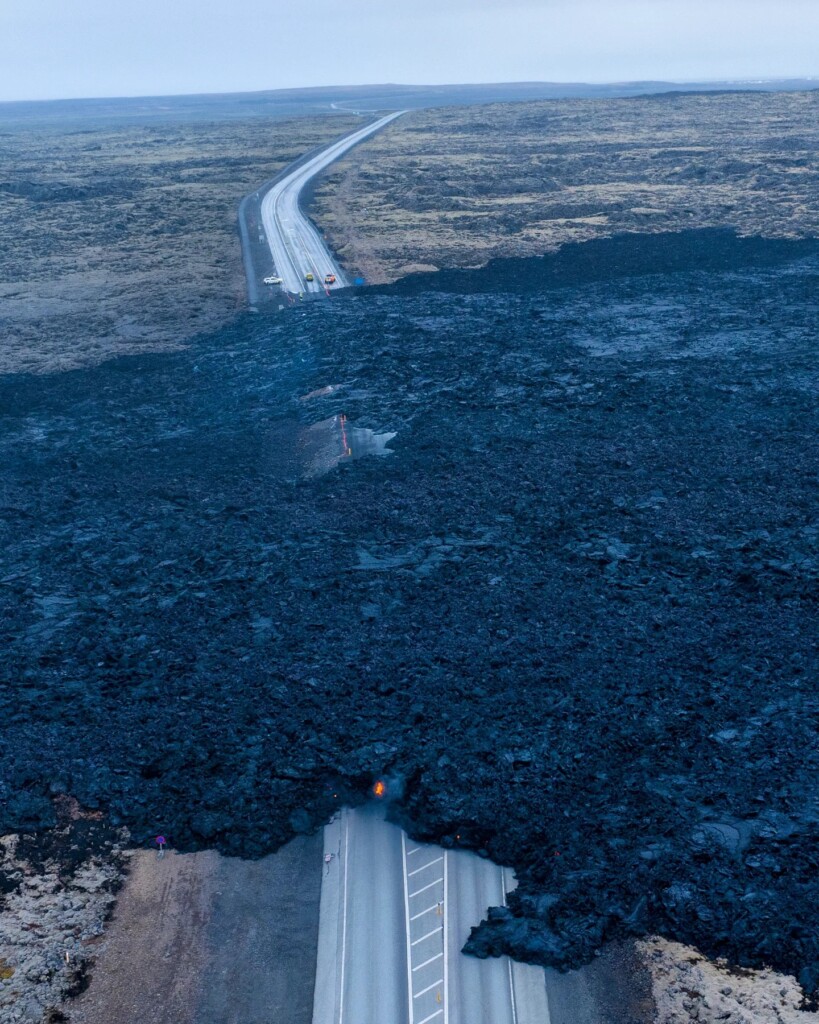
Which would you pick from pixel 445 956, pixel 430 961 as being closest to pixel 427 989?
pixel 430 961

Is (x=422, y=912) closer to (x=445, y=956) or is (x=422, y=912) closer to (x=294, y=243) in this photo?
(x=445, y=956)

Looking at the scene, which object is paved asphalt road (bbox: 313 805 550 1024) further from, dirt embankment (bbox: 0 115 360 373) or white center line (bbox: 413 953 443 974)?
dirt embankment (bbox: 0 115 360 373)

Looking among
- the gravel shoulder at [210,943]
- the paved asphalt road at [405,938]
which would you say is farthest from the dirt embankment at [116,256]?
the paved asphalt road at [405,938]

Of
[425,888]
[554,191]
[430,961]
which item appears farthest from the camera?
[554,191]

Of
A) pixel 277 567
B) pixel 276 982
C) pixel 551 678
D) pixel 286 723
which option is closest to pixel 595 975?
pixel 276 982

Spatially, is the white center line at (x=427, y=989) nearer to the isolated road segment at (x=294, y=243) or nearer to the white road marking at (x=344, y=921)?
the white road marking at (x=344, y=921)

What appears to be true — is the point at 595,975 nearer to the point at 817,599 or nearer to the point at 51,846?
the point at 51,846
